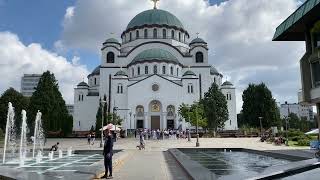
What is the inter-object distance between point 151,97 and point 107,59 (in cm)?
1457

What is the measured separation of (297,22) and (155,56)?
46127 millimetres

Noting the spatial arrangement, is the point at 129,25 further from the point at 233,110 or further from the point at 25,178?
the point at 25,178

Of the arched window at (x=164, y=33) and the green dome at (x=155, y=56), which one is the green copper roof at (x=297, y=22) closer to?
the green dome at (x=155, y=56)

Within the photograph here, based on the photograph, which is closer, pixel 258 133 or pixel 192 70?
pixel 258 133

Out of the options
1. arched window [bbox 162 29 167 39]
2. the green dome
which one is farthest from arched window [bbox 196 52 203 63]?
arched window [bbox 162 29 167 39]

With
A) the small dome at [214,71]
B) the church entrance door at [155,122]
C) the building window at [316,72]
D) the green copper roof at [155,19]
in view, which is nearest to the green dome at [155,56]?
the green copper roof at [155,19]

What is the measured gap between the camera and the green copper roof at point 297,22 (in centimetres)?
2381

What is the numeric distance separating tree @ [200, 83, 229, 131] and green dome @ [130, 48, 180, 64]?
1353cm

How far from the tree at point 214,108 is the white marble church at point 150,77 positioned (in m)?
7.04

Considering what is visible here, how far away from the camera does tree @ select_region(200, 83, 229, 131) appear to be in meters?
60.3

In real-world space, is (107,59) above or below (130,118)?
above

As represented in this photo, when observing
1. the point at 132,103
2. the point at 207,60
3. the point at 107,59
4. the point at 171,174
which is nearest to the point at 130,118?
the point at 132,103

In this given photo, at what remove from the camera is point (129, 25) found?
267 ft

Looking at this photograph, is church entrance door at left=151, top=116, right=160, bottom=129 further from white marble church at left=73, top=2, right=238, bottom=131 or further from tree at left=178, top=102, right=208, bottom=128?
tree at left=178, top=102, right=208, bottom=128
